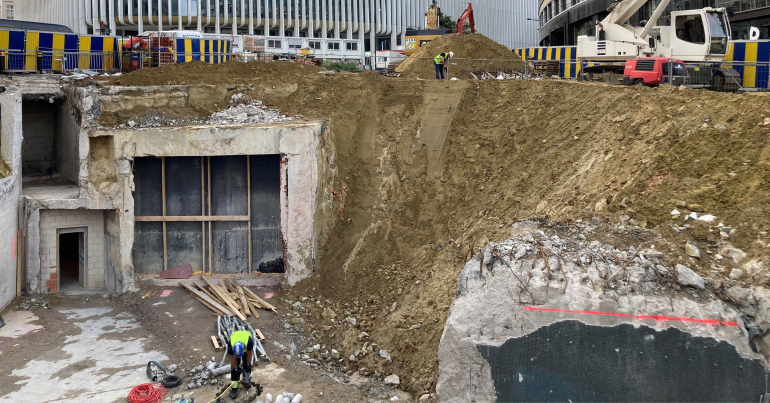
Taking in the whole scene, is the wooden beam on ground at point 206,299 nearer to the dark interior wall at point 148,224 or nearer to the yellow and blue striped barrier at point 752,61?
the dark interior wall at point 148,224

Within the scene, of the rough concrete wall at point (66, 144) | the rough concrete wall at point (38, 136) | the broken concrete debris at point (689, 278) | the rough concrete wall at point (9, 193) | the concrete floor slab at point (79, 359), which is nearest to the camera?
the broken concrete debris at point (689, 278)

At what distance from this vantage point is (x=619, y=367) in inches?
368

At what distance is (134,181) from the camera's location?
56.0ft

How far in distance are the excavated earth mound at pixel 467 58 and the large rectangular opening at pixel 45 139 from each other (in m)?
12.5

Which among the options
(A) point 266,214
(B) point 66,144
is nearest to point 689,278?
(A) point 266,214

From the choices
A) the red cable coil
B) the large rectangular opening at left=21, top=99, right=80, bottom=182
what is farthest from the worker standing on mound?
the red cable coil

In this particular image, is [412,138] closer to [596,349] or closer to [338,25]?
[596,349]

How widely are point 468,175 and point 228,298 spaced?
Answer: 6.92 metres

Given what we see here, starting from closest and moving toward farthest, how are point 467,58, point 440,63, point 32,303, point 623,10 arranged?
point 32,303
point 440,63
point 623,10
point 467,58

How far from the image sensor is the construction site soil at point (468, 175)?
11.4m

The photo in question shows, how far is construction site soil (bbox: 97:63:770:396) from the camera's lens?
451 inches

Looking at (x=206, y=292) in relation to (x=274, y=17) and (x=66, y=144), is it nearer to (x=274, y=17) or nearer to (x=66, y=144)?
(x=66, y=144)

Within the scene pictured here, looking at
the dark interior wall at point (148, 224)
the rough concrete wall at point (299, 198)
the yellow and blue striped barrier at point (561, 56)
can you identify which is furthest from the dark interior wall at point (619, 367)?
the yellow and blue striped barrier at point (561, 56)

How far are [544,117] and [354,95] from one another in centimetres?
580
